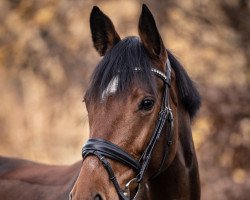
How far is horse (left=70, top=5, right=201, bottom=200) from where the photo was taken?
2.51 m

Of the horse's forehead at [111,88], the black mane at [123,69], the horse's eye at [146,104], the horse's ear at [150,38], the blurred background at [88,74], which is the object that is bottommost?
the horse's eye at [146,104]

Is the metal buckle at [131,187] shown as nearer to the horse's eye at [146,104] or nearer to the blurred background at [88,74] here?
the horse's eye at [146,104]

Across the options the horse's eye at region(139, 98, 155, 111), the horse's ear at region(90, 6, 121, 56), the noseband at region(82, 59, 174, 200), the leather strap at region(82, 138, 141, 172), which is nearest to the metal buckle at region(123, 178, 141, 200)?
the noseband at region(82, 59, 174, 200)

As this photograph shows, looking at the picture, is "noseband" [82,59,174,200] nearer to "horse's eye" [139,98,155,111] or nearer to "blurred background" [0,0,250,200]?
"horse's eye" [139,98,155,111]

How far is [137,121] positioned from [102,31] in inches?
30.6

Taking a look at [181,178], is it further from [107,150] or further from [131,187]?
[107,150]

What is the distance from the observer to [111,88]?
8.79 ft

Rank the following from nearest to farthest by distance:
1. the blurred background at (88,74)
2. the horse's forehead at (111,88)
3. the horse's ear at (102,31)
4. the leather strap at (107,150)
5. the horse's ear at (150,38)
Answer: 1. the leather strap at (107,150)
2. the horse's forehead at (111,88)
3. the horse's ear at (150,38)
4. the horse's ear at (102,31)
5. the blurred background at (88,74)

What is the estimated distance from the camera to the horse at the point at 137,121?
2.51 metres

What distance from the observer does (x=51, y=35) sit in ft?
34.4

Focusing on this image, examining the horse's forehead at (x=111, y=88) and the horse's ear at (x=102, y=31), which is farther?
the horse's ear at (x=102, y=31)

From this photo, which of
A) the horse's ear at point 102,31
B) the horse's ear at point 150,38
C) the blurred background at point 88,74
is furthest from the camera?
the blurred background at point 88,74

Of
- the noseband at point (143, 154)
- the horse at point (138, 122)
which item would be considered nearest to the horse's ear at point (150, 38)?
the horse at point (138, 122)

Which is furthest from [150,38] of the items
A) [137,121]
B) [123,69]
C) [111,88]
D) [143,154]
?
[143,154]
